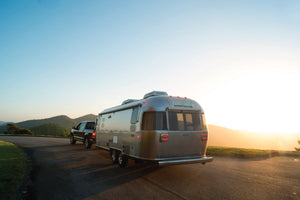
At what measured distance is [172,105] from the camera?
24.3 feet

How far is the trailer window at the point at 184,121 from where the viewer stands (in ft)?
23.7

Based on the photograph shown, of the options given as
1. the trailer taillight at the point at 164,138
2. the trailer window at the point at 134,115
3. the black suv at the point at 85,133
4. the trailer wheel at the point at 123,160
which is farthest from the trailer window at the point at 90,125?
the trailer taillight at the point at 164,138

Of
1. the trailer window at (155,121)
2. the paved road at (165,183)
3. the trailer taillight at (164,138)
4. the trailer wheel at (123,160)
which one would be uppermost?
the trailer window at (155,121)

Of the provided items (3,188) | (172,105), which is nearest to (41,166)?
(3,188)

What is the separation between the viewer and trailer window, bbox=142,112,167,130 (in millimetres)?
6934

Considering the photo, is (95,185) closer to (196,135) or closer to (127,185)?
(127,185)

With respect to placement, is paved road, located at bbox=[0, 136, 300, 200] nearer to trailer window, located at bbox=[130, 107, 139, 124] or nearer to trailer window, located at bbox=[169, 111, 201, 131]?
trailer window, located at bbox=[169, 111, 201, 131]

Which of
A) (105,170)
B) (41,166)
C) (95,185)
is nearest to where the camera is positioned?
(95,185)

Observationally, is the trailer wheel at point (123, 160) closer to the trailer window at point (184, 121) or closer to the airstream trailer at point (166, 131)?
the airstream trailer at point (166, 131)

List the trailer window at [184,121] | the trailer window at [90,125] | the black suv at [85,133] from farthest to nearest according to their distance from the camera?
the trailer window at [90,125], the black suv at [85,133], the trailer window at [184,121]

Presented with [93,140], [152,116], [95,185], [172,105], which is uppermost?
[172,105]

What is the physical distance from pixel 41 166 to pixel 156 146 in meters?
5.58

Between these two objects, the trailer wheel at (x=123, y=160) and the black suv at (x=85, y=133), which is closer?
the trailer wheel at (x=123, y=160)

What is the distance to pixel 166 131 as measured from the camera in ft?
22.8
